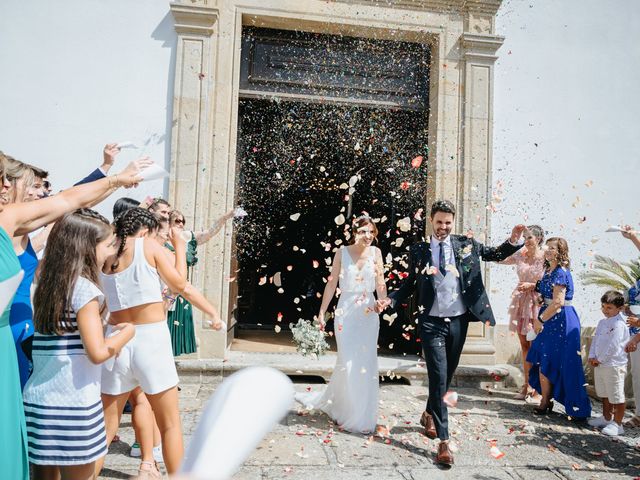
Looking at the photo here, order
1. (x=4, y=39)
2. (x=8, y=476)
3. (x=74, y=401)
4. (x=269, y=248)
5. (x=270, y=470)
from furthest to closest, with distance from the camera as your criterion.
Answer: (x=269, y=248), (x=4, y=39), (x=270, y=470), (x=74, y=401), (x=8, y=476)

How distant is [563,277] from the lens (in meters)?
4.86

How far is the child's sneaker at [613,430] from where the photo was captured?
455cm

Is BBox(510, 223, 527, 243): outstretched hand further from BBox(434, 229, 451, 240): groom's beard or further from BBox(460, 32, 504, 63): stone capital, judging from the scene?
BBox(460, 32, 504, 63): stone capital

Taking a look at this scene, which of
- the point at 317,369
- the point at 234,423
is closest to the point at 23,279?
the point at 234,423

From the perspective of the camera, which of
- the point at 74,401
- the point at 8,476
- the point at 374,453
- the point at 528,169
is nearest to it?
the point at 8,476

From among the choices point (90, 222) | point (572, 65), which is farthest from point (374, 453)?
point (572, 65)

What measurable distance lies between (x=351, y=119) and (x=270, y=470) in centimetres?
501

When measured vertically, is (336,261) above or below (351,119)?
below

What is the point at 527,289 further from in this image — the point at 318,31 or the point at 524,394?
the point at 318,31

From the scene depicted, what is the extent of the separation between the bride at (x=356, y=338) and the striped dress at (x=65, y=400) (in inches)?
98.3

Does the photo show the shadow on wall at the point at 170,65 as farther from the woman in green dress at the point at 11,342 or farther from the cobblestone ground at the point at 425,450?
the woman in green dress at the point at 11,342

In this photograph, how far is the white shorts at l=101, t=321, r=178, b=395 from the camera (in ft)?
9.12

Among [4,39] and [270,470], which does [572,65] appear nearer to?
[270,470]

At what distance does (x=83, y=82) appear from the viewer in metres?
5.98
